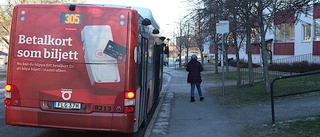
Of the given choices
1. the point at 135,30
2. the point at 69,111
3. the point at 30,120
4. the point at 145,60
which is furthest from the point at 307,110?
the point at 30,120

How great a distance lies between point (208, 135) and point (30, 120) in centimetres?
355

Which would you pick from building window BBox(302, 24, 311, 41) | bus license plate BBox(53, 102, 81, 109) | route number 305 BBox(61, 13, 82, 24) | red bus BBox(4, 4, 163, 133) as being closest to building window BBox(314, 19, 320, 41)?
building window BBox(302, 24, 311, 41)

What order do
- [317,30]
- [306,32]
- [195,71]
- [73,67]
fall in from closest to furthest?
[73,67] → [195,71] → [317,30] → [306,32]

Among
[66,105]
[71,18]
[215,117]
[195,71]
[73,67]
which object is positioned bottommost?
Answer: [215,117]

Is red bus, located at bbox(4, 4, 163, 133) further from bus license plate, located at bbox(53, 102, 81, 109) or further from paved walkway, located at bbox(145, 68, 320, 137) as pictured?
paved walkway, located at bbox(145, 68, 320, 137)

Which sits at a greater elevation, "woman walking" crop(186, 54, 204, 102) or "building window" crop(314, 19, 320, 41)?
"building window" crop(314, 19, 320, 41)

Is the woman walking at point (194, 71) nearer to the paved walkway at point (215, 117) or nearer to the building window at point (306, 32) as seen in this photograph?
the paved walkway at point (215, 117)

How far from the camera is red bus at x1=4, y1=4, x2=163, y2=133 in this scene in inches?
272

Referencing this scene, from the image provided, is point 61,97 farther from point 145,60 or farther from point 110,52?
point 145,60

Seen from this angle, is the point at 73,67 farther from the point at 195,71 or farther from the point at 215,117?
the point at 195,71

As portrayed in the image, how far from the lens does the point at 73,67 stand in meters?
6.98

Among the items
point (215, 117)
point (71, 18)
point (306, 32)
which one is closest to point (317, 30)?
point (306, 32)

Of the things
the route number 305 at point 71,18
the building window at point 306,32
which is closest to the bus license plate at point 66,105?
the route number 305 at point 71,18

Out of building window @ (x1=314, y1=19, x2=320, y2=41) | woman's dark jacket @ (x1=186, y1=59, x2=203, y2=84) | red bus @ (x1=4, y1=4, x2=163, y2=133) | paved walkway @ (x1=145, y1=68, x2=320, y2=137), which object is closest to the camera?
red bus @ (x1=4, y1=4, x2=163, y2=133)
